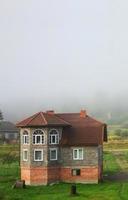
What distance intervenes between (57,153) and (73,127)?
460cm

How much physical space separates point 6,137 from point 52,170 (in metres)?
93.5

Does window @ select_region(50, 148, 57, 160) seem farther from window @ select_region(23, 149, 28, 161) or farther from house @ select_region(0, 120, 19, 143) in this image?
house @ select_region(0, 120, 19, 143)

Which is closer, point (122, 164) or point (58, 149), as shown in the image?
point (58, 149)

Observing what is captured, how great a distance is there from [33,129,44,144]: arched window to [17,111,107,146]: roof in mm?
1156

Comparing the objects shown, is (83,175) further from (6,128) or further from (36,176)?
(6,128)

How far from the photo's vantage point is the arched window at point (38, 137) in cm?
6725

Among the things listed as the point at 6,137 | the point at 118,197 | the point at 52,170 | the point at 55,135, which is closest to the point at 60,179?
the point at 52,170

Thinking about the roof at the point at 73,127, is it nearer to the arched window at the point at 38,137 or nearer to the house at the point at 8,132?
the arched window at the point at 38,137

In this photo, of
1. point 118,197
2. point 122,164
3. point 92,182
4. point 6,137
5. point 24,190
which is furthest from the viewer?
point 6,137

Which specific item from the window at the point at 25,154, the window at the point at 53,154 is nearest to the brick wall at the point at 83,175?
the window at the point at 53,154

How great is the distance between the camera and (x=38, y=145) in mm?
67188

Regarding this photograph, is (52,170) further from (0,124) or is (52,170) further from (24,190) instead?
(0,124)

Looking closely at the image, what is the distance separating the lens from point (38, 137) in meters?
67.4

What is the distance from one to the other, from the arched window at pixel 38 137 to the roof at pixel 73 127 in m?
1.16
